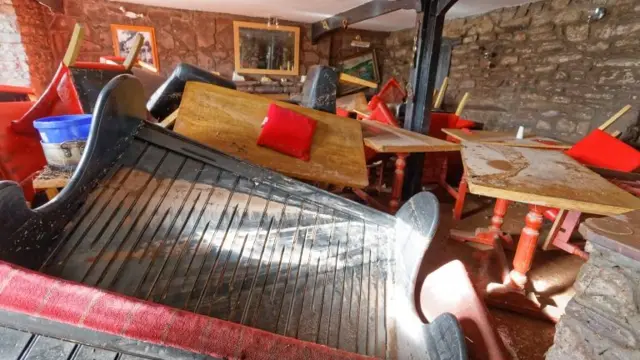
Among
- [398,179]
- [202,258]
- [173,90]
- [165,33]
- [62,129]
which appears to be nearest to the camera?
[202,258]

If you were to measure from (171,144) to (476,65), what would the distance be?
447cm

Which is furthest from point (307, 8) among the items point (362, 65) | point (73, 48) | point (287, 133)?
point (73, 48)

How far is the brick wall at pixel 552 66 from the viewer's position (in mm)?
2816

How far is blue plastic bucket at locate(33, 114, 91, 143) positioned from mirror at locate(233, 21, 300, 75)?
14.6ft

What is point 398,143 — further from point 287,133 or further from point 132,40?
point 132,40

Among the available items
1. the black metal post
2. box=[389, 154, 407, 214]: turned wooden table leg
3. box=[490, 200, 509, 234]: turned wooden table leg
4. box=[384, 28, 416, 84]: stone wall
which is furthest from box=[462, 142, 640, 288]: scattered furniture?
box=[384, 28, 416, 84]: stone wall

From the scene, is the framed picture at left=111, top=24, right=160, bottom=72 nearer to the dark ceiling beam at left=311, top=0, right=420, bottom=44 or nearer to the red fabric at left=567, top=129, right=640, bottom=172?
the dark ceiling beam at left=311, top=0, right=420, bottom=44

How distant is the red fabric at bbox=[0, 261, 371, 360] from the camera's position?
1.64ft

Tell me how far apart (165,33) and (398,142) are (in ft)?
15.1

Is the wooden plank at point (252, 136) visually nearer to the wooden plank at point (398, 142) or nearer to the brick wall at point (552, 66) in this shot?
the wooden plank at point (398, 142)

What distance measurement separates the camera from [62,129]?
1.27 metres

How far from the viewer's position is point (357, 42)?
19.6 feet

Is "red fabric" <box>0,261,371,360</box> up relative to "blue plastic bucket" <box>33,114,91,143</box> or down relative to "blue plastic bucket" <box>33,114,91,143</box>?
down

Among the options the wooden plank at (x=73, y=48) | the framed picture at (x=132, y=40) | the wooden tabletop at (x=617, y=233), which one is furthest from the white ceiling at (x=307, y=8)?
the wooden tabletop at (x=617, y=233)
